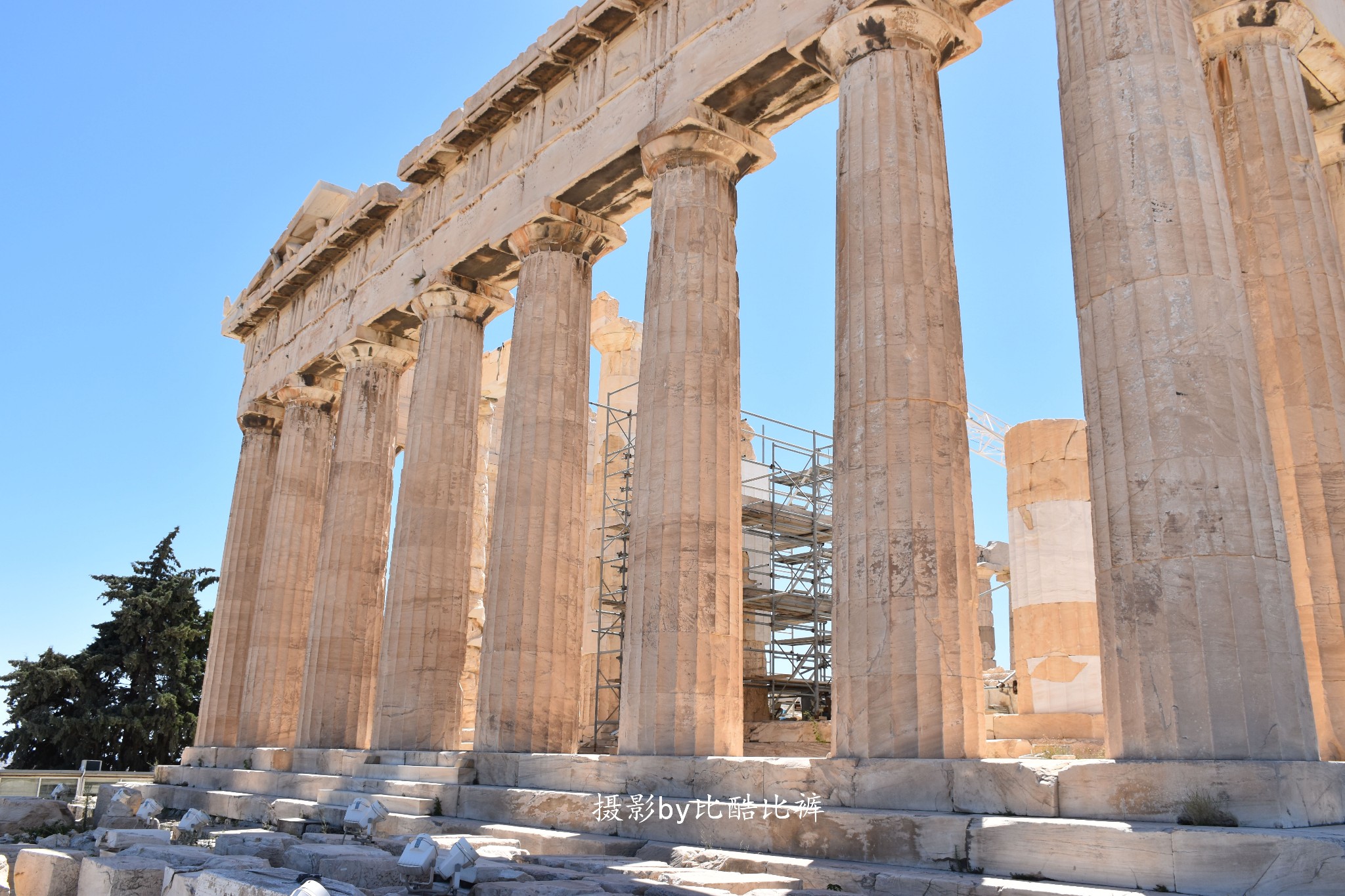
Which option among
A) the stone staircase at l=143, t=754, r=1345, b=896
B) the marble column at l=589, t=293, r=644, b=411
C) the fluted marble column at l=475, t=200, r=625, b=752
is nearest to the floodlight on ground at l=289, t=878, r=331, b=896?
the stone staircase at l=143, t=754, r=1345, b=896

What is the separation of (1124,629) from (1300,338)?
20.0 feet

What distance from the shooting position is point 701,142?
713 inches

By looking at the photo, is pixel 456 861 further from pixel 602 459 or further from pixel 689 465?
pixel 602 459

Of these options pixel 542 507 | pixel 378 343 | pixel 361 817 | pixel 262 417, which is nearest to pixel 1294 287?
pixel 542 507

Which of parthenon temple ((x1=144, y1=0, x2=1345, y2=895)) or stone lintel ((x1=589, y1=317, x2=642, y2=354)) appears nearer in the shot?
parthenon temple ((x1=144, y1=0, x2=1345, y2=895))

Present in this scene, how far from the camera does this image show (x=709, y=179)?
18062 millimetres

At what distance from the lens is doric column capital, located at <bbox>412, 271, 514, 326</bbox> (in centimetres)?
2441

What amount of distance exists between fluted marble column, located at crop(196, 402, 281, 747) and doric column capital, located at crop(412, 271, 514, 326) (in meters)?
8.59

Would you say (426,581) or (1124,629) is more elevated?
(426,581)

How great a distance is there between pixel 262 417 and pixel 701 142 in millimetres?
20165

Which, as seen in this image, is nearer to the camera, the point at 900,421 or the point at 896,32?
the point at 900,421

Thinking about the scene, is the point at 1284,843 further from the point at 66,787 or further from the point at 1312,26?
the point at 66,787

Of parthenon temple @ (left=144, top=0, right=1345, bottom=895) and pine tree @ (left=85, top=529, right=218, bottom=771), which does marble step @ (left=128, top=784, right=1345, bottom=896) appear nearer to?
parthenon temple @ (left=144, top=0, right=1345, bottom=895)

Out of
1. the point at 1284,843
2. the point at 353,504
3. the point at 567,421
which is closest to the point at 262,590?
the point at 353,504
